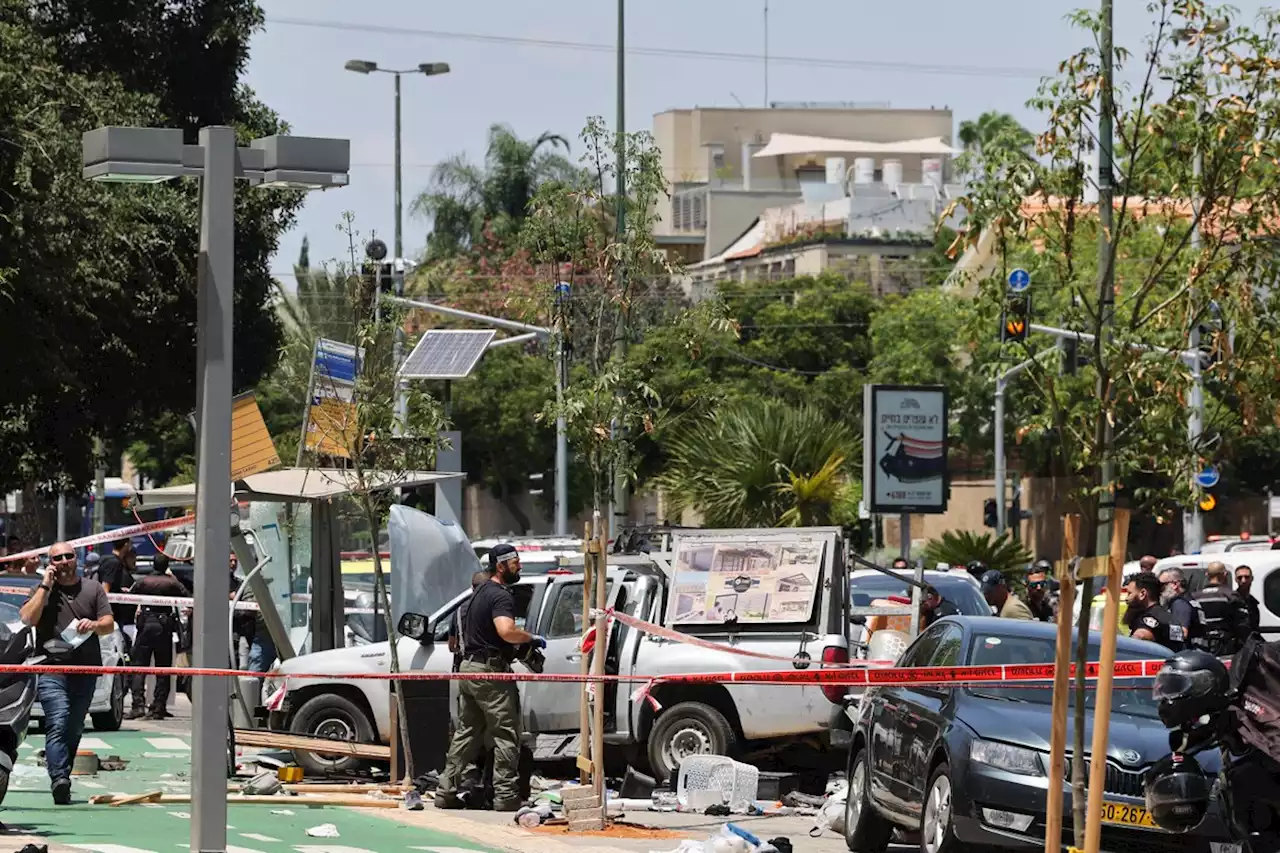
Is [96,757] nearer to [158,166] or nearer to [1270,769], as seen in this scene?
[158,166]

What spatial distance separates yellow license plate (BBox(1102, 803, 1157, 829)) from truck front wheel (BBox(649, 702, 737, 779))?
591cm

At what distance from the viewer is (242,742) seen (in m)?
16.7

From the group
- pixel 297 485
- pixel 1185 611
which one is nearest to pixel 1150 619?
pixel 1185 611

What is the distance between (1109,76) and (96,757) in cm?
1016

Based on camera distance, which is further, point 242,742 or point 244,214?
point 244,214

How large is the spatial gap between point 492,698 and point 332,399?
3689mm

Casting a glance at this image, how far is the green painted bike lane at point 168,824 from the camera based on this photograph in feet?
42.4

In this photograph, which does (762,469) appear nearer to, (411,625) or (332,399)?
(332,399)

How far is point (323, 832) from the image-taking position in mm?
13586

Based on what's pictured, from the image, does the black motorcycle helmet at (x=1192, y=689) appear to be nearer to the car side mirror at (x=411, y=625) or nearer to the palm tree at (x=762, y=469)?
the car side mirror at (x=411, y=625)

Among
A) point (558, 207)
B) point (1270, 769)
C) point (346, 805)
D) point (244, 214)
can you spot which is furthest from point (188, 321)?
point (1270, 769)

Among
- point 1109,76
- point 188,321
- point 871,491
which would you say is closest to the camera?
point 1109,76

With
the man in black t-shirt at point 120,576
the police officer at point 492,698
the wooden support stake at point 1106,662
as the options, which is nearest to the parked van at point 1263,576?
the police officer at point 492,698

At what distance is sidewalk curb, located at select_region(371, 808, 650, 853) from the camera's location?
1313cm
